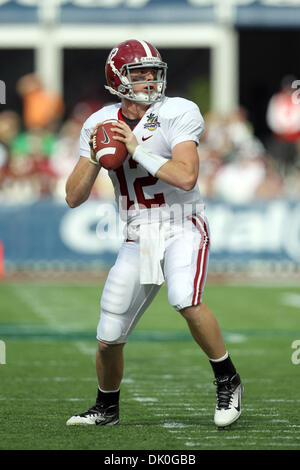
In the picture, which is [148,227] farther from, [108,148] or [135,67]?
[135,67]

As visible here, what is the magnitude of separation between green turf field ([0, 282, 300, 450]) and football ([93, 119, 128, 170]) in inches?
49.9

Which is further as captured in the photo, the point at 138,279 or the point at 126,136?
the point at 138,279

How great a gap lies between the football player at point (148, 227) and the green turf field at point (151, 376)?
27 cm

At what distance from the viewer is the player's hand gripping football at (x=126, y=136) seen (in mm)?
4930

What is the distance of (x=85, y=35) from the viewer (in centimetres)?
1916

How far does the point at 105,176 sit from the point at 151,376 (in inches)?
310

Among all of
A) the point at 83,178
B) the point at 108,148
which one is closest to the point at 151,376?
the point at 83,178

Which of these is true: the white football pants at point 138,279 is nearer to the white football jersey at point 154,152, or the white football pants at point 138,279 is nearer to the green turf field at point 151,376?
the white football jersey at point 154,152

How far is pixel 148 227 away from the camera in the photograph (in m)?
5.15

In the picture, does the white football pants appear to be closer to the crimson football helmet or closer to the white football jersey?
the white football jersey

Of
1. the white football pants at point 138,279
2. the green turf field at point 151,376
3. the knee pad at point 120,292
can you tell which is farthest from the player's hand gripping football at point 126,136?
the green turf field at point 151,376
